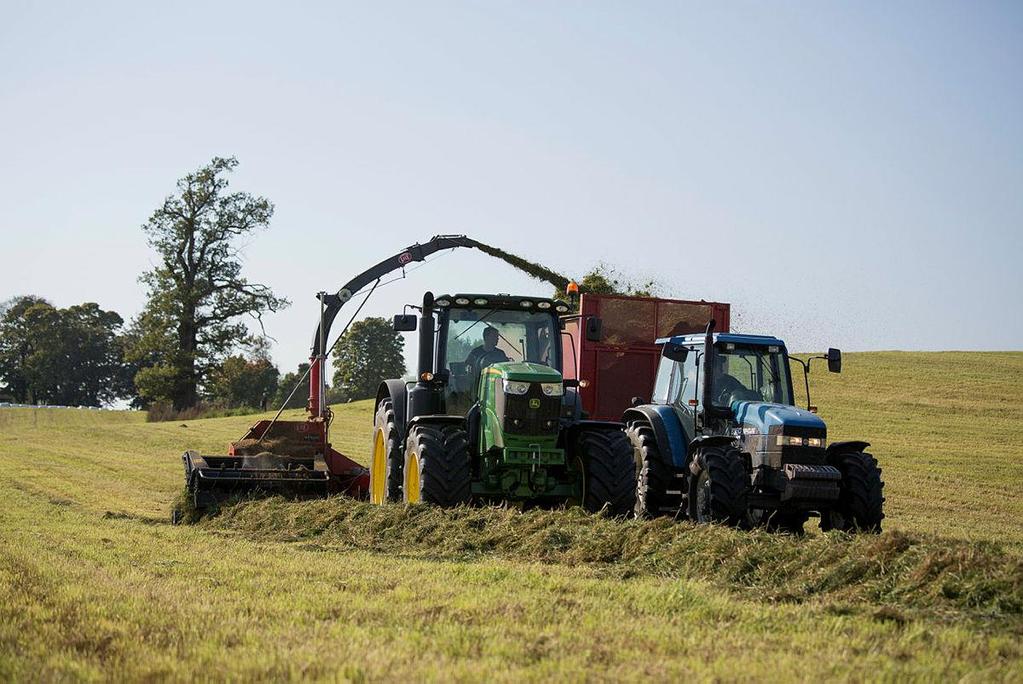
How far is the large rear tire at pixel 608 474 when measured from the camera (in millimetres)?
11461

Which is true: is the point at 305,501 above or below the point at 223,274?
below

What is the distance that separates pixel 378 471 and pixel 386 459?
2.60 ft

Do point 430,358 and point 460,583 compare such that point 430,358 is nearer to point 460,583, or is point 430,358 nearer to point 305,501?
point 305,501

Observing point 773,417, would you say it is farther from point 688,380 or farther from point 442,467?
point 442,467

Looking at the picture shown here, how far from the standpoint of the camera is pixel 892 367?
147 feet

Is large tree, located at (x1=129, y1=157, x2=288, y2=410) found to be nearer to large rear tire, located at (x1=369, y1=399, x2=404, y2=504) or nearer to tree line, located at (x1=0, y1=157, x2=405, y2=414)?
tree line, located at (x1=0, y1=157, x2=405, y2=414)

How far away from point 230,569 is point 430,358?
4566mm

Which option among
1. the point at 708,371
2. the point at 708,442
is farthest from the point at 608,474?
the point at 708,371

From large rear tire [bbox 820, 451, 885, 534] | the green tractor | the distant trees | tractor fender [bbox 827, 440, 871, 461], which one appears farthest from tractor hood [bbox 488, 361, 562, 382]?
the distant trees

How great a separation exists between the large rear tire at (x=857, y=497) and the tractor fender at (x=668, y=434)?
1551 millimetres

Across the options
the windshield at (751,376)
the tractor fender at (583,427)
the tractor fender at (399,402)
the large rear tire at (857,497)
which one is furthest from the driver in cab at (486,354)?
the large rear tire at (857,497)

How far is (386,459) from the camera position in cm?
1305

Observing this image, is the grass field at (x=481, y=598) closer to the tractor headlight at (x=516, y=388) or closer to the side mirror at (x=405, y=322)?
the tractor headlight at (x=516, y=388)

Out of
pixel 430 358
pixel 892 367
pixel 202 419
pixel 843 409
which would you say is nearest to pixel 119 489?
pixel 430 358
